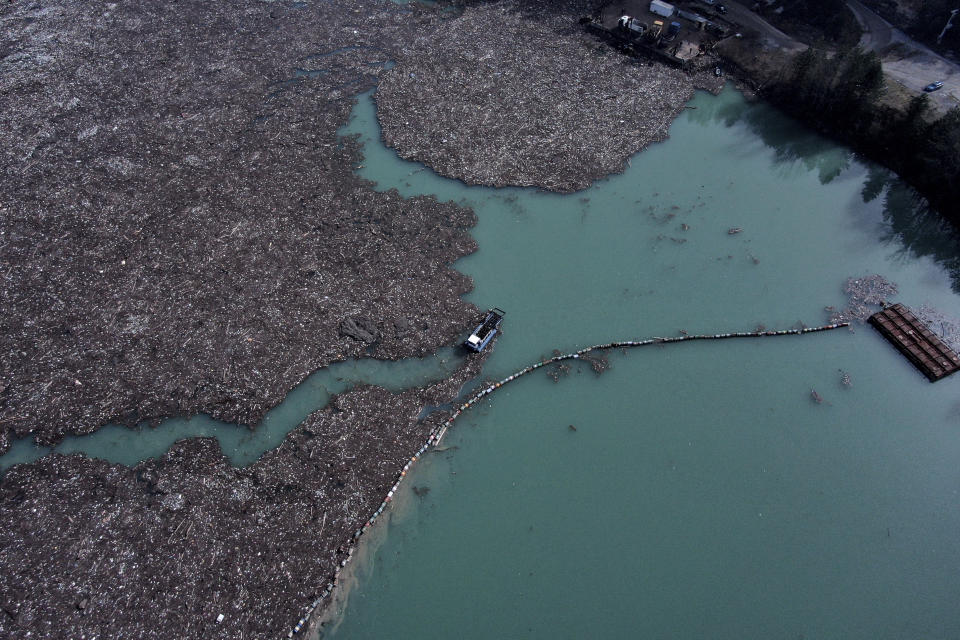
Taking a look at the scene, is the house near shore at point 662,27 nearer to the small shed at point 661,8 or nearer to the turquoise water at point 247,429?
the small shed at point 661,8

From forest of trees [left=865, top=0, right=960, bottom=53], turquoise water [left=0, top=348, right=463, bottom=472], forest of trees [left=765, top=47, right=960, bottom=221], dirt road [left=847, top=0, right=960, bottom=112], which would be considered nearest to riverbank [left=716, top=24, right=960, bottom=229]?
forest of trees [left=765, top=47, right=960, bottom=221]

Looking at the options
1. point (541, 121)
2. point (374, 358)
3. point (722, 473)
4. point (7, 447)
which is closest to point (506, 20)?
point (541, 121)

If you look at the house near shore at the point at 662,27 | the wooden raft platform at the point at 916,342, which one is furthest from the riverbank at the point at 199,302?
the house near shore at the point at 662,27

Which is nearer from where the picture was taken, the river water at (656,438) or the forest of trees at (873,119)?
the river water at (656,438)

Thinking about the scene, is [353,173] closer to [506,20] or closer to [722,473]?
[506,20]

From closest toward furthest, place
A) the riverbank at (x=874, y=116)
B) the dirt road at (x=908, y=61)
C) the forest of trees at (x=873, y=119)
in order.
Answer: the forest of trees at (x=873, y=119) → the riverbank at (x=874, y=116) → the dirt road at (x=908, y=61)

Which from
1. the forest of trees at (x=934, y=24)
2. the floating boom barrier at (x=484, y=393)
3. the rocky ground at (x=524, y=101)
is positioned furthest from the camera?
the forest of trees at (x=934, y=24)

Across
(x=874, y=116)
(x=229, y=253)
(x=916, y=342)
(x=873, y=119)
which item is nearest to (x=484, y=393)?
(x=229, y=253)
